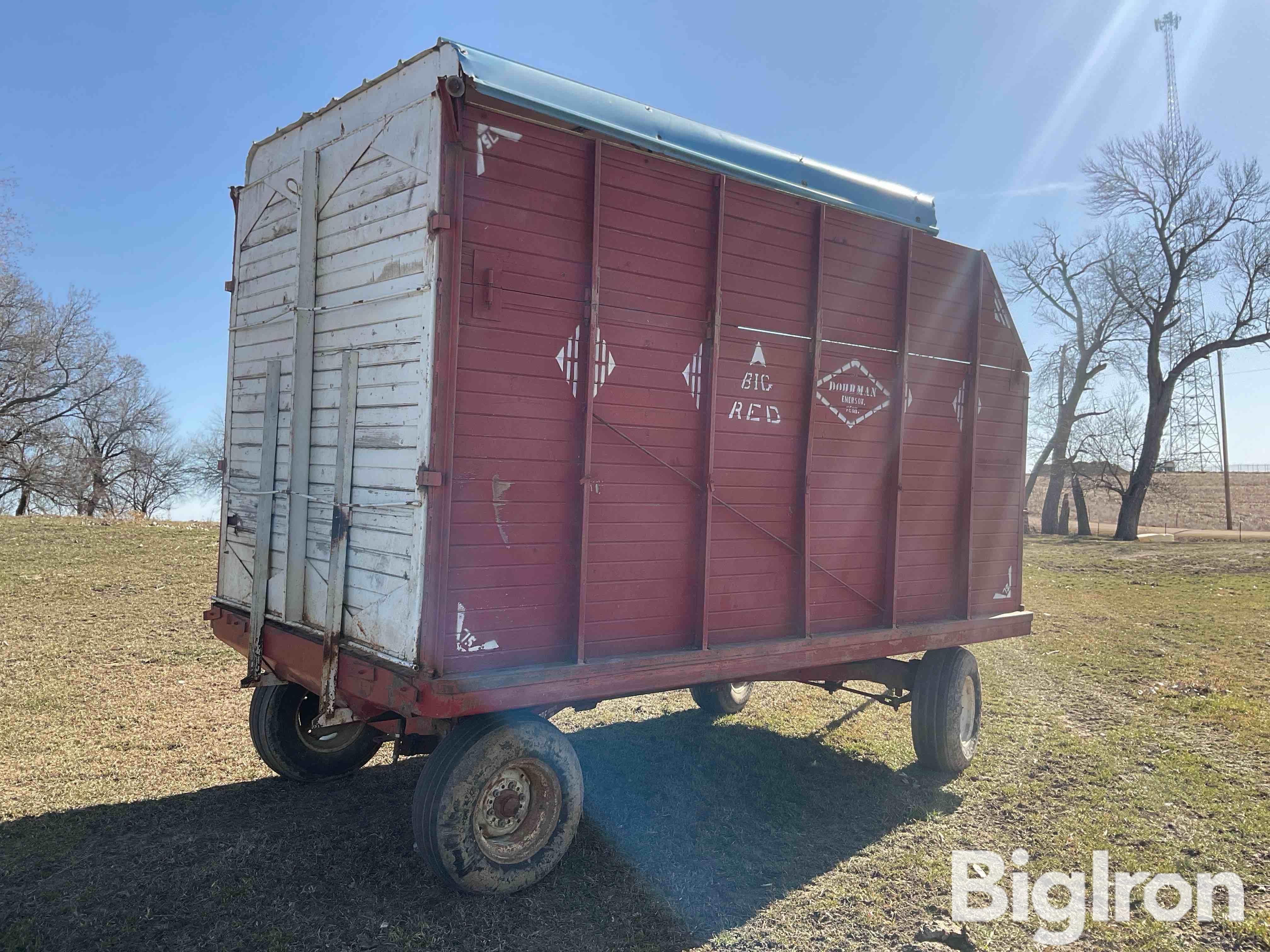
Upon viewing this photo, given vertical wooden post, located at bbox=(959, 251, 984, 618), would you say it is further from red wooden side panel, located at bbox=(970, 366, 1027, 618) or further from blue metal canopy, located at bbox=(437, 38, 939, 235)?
blue metal canopy, located at bbox=(437, 38, 939, 235)

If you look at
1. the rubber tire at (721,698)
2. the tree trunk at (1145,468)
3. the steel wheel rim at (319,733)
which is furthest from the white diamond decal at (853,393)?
the tree trunk at (1145,468)

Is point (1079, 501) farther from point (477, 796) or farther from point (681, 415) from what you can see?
point (477, 796)

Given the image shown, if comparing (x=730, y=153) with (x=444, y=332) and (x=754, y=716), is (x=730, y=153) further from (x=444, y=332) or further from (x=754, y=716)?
(x=754, y=716)

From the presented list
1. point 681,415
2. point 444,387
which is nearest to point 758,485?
point 681,415

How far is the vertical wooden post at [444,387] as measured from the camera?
3.87m

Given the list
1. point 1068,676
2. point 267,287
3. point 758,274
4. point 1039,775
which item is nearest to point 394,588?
point 267,287

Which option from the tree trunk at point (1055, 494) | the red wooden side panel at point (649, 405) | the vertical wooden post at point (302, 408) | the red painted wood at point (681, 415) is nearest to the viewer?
the red painted wood at point (681, 415)

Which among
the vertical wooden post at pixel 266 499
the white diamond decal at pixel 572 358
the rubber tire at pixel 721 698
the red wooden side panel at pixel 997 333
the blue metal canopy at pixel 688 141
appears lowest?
the rubber tire at pixel 721 698

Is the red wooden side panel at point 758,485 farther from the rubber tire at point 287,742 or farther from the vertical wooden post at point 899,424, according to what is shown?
the rubber tire at point 287,742

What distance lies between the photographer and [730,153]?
510cm

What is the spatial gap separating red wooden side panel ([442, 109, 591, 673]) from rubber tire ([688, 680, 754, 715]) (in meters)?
3.31

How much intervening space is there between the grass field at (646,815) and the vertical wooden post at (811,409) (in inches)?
56.5

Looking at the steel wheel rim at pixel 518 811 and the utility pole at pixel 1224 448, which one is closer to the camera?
the steel wheel rim at pixel 518 811

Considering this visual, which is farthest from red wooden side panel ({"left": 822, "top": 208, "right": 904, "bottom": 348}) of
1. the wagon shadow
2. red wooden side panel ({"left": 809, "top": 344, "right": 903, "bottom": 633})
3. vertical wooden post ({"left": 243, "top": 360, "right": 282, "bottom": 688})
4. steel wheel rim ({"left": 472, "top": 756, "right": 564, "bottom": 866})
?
vertical wooden post ({"left": 243, "top": 360, "right": 282, "bottom": 688})
